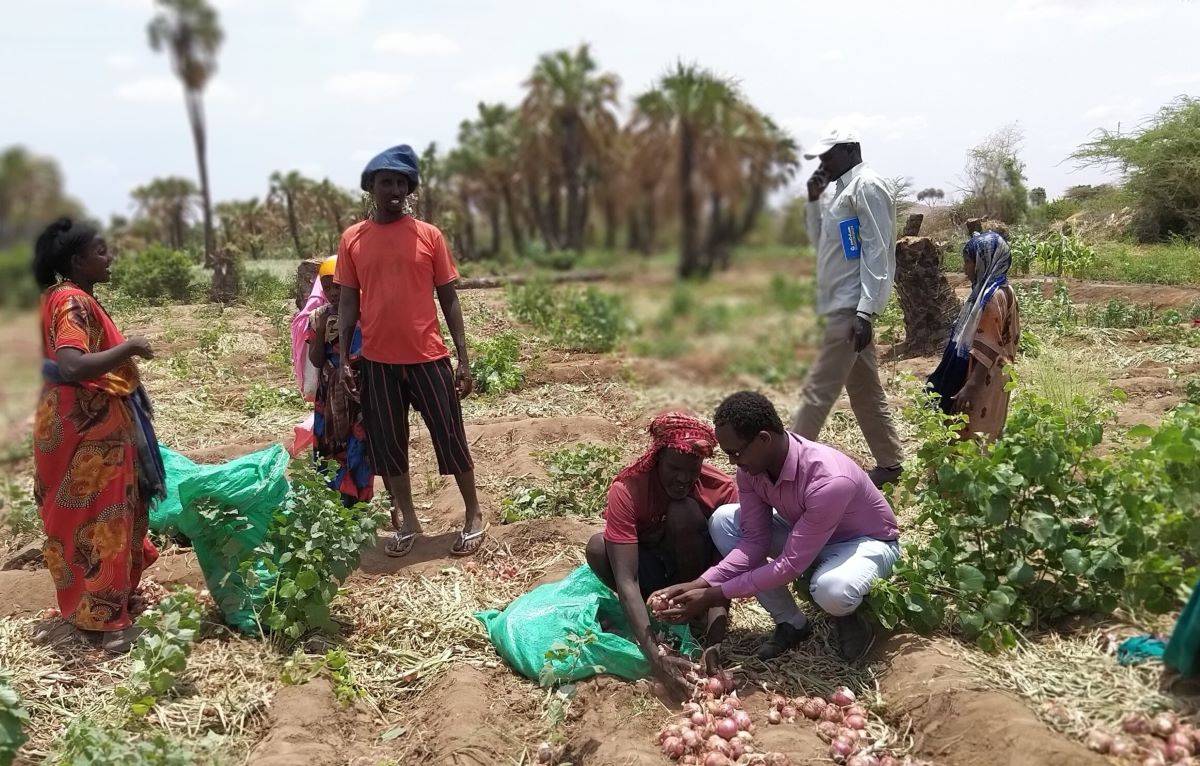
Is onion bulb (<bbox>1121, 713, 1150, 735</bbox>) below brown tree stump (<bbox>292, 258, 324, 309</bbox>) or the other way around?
below

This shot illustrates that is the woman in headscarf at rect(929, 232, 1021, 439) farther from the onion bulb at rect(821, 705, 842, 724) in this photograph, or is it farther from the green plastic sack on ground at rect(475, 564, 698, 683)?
the green plastic sack on ground at rect(475, 564, 698, 683)

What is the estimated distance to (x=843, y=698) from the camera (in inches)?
112

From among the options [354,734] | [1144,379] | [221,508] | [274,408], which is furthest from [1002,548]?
[274,408]

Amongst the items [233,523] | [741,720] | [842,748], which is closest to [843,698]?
[842,748]

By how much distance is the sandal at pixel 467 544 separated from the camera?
4094mm

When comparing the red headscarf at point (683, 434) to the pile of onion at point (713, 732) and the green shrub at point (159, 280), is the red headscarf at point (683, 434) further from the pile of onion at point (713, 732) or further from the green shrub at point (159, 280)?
the green shrub at point (159, 280)

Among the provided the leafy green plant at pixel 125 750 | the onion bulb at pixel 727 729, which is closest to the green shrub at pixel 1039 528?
the onion bulb at pixel 727 729

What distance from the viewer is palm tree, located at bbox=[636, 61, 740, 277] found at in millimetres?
1050

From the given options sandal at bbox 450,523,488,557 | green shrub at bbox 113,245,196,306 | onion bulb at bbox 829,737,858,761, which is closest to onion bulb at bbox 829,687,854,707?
onion bulb at bbox 829,737,858,761

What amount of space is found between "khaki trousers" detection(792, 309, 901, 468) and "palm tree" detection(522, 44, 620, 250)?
1867 millimetres

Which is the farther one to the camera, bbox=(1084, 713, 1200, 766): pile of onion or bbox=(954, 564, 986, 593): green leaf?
bbox=(954, 564, 986, 593): green leaf

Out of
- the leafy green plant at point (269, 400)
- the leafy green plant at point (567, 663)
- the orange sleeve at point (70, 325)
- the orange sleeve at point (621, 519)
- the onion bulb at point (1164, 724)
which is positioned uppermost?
the orange sleeve at point (70, 325)

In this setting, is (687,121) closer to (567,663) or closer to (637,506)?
(637,506)

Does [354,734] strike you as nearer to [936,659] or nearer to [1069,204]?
[936,659]
